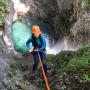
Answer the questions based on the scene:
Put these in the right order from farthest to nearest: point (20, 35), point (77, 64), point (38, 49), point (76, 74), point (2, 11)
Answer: point (20, 35) < point (2, 11) < point (38, 49) < point (77, 64) < point (76, 74)

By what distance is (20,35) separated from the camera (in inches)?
559

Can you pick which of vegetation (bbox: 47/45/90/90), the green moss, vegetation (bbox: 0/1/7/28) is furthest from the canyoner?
vegetation (bbox: 0/1/7/28)

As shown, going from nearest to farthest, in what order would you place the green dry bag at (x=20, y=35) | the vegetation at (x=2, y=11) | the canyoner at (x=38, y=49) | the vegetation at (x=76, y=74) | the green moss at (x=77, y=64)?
the vegetation at (x=76, y=74) → the green moss at (x=77, y=64) → the canyoner at (x=38, y=49) → the vegetation at (x=2, y=11) → the green dry bag at (x=20, y=35)

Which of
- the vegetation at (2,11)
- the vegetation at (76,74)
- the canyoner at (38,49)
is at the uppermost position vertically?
the vegetation at (2,11)

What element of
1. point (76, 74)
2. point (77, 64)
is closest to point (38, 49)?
point (77, 64)

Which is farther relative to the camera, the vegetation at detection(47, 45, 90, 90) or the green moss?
the green moss

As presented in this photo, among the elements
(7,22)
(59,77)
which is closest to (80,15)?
(7,22)

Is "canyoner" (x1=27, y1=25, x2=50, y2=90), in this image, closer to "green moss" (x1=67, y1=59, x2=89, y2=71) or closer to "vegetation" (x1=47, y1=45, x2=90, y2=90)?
"vegetation" (x1=47, y1=45, x2=90, y2=90)

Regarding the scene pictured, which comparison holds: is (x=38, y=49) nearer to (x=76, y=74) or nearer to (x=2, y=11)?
(x=76, y=74)

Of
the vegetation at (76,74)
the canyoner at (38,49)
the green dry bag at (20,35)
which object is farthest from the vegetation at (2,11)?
the vegetation at (76,74)

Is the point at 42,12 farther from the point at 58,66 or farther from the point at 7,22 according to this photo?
the point at 58,66

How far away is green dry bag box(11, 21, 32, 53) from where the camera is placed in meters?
12.7

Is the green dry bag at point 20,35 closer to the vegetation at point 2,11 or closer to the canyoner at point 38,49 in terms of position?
the vegetation at point 2,11

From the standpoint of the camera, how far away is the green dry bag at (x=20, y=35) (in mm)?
12747
